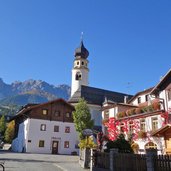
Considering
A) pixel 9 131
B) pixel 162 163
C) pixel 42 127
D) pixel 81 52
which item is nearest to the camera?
pixel 162 163

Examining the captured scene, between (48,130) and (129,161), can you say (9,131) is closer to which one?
(48,130)

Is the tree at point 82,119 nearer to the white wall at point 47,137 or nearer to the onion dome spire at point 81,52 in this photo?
the white wall at point 47,137

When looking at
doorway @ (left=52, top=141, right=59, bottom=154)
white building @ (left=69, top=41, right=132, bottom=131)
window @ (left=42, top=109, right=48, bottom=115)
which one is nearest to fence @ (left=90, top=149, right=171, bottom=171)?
doorway @ (left=52, top=141, right=59, bottom=154)

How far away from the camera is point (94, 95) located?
69.0 metres

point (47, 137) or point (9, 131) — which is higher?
point (9, 131)

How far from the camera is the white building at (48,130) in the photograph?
163 feet

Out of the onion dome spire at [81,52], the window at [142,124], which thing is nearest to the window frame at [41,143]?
the window at [142,124]

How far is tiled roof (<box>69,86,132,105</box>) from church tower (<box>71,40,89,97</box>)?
376 inches

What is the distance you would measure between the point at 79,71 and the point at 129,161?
66.3 meters

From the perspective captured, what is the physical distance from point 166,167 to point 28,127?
1552 inches

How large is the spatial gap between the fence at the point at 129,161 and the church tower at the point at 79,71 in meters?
59.5

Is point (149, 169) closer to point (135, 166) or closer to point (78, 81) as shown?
point (135, 166)

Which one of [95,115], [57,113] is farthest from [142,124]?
[95,115]

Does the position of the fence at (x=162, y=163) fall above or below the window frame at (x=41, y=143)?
below
